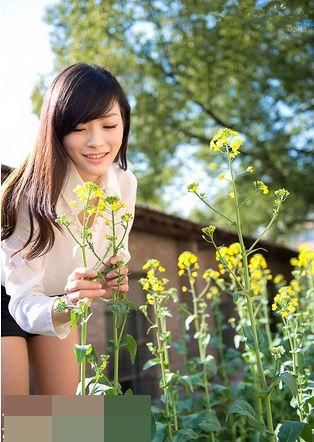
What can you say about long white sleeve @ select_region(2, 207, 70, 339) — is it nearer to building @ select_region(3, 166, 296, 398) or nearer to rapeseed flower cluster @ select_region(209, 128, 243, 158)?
rapeseed flower cluster @ select_region(209, 128, 243, 158)

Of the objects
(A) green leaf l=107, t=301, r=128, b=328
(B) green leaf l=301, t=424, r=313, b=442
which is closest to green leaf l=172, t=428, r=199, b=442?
(B) green leaf l=301, t=424, r=313, b=442

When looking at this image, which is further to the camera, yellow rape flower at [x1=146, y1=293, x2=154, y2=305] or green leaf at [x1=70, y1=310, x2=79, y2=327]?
yellow rape flower at [x1=146, y1=293, x2=154, y2=305]

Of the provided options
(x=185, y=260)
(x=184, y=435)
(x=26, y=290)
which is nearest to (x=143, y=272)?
(x=185, y=260)

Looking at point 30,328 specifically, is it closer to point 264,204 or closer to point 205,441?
point 205,441

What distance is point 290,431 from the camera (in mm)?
1665

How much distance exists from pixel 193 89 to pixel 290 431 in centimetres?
953

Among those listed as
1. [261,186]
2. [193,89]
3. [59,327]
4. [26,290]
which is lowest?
[59,327]

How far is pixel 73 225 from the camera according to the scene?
1.75 metres

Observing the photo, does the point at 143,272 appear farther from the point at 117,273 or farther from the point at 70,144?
the point at 117,273

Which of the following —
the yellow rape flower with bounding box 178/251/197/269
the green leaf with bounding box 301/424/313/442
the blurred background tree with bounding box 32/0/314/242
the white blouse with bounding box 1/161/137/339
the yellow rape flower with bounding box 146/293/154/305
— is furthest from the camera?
the blurred background tree with bounding box 32/0/314/242

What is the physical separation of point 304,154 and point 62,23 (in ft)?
14.3

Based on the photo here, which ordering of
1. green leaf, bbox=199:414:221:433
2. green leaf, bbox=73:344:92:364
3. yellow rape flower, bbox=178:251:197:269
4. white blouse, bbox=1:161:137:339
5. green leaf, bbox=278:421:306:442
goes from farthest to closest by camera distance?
1. yellow rape flower, bbox=178:251:197:269
2. green leaf, bbox=199:414:221:433
3. green leaf, bbox=278:421:306:442
4. white blouse, bbox=1:161:137:339
5. green leaf, bbox=73:344:92:364

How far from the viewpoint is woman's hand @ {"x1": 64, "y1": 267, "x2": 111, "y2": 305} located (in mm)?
1465

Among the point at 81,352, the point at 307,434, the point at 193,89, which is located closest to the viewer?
the point at 81,352
